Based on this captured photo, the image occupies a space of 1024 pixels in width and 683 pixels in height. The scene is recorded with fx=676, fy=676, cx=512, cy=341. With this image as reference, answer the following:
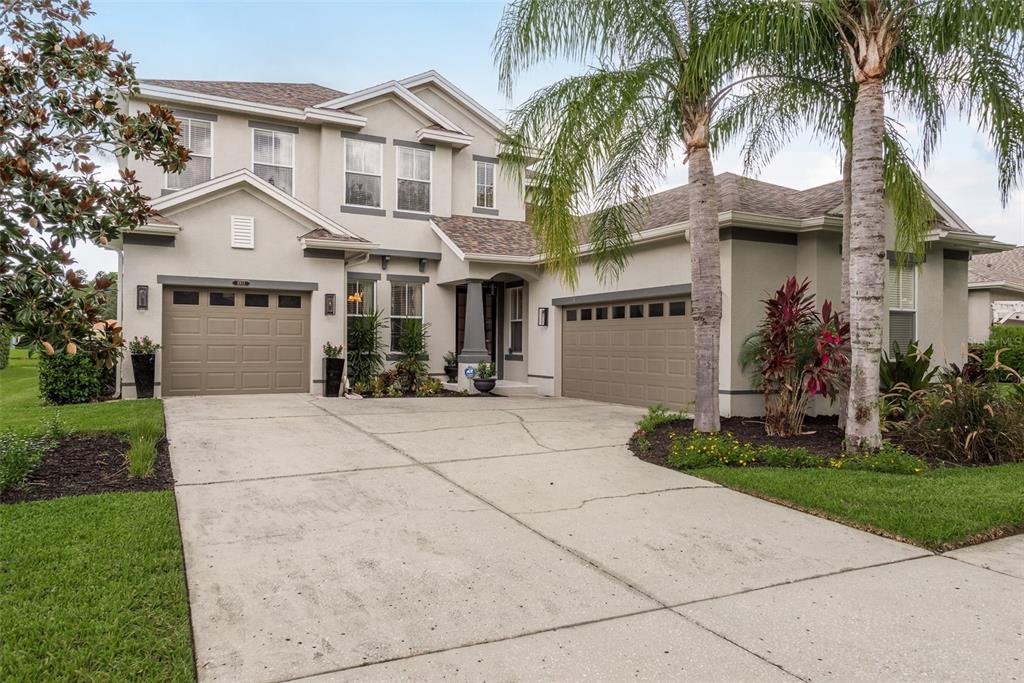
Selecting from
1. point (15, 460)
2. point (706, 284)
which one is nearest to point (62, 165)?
point (15, 460)

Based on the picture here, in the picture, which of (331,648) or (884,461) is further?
(884,461)

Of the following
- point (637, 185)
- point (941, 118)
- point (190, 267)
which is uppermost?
point (941, 118)

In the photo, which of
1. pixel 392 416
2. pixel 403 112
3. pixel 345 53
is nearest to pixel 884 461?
pixel 392 416

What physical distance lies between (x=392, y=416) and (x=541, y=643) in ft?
26.9

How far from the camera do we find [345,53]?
1692 centimetres

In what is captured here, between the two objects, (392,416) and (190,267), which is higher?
(190,267)

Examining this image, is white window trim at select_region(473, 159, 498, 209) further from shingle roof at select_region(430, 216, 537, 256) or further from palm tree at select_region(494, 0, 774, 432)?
palm tree at select_region(494, 0, 774, 432)

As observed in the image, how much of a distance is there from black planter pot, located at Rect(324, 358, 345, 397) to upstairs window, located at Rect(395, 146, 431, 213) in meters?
4.44

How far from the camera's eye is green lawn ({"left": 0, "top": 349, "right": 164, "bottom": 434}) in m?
8.80

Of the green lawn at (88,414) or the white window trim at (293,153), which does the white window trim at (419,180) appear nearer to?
the white window trim at (293,153)

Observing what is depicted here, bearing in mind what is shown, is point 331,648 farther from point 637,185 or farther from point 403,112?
point 403,112

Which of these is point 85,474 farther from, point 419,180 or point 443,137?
point 443,137

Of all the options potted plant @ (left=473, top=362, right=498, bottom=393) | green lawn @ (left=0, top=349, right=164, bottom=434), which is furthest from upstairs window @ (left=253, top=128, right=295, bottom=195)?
potted plant @ (left=473, top=362, right=498, bottom=393)

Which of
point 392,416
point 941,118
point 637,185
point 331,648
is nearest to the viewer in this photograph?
point 331,648
